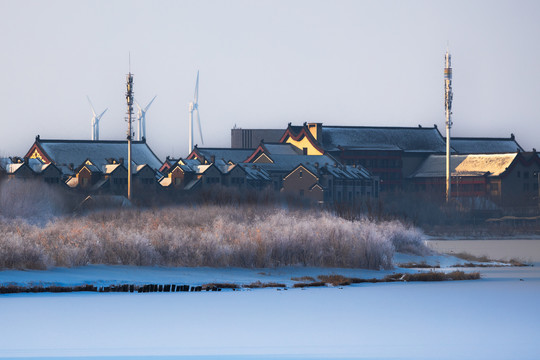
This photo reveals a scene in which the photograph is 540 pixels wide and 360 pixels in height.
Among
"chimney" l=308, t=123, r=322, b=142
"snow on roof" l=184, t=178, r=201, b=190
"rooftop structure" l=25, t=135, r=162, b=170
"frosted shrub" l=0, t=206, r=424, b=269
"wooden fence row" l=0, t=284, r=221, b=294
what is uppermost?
"chimney" l=308, t=123, r=322, b=142

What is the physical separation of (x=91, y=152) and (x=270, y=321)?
301 feet

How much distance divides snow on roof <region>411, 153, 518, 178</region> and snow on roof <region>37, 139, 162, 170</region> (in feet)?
119

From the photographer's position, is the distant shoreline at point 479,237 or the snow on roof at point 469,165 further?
the snow on roof at point 469,165

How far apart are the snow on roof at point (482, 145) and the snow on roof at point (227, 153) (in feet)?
101

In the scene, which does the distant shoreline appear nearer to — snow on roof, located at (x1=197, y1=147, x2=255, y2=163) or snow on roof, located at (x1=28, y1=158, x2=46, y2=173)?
snow on roof, located at (x1=28, y1=158, x2=46, y2=173)

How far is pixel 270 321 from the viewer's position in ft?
84.0

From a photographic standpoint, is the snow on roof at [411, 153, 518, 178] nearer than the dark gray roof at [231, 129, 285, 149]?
Yes

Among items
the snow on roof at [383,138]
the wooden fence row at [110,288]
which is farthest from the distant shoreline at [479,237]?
the wooden fence row at [110,288]

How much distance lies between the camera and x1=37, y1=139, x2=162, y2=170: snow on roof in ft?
371

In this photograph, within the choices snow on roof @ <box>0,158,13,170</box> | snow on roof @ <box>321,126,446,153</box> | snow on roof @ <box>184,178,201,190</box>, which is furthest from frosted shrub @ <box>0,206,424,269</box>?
snow on roof @ <box>321,126,446,153</box>

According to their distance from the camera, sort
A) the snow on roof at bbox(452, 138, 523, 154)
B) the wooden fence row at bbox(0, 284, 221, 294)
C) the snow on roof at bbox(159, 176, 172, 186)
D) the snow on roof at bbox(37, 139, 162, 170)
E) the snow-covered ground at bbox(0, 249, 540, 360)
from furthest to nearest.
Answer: the snow on roof at bbox(452, 138, 523, 154)
the snow on roof at bbox(37, 139, 162, 170)
the snow on roof at bbox(159, 176, 172, 186)
the wooden fence row at bbox(0, 284, 221, 294)
the snow-covered ground at bbox(0, 249, 540, 360)

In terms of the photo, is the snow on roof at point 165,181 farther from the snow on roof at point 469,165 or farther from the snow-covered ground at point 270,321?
the snow-covered ground at point 270,321

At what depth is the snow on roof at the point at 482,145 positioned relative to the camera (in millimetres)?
143625

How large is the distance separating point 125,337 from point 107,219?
110 feet
